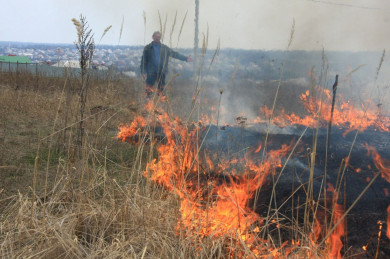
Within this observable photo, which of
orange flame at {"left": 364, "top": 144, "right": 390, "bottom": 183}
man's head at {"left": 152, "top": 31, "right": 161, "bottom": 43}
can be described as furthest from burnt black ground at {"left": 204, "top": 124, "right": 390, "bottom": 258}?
man's head at {"left": 152, "top": 31, "right": 161, "bottom": 43}

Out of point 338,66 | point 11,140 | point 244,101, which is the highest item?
point 338,66

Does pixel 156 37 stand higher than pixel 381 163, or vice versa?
pixel 156 37

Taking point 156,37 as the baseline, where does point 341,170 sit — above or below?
below

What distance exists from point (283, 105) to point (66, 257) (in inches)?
289

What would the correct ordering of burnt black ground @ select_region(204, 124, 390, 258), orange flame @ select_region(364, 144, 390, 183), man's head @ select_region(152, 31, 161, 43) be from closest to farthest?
burnt black ground @ select_region(204, 124, 390, 258), orange flame @ select_region(364, 144, 390, 183), man's head @ select_region(152, 31, 161, 43)

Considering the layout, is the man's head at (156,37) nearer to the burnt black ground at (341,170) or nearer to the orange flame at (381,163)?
the burnt black ground at (341,170)

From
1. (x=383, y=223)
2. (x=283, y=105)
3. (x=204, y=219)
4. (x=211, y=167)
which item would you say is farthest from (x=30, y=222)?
(x=283, y=105)

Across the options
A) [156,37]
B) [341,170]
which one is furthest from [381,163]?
[156,37]

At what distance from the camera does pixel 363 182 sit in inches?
139

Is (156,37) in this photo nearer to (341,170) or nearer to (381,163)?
(341,170)

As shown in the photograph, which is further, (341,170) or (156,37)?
(156,37)

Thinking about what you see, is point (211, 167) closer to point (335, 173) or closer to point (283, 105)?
point (335, 173)

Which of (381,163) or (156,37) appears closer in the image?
(381,163)

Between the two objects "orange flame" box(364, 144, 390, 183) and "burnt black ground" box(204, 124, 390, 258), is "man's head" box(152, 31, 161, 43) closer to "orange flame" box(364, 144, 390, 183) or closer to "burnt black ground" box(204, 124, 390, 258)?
"burnt black ground" box(204, 124, 390, 258)
